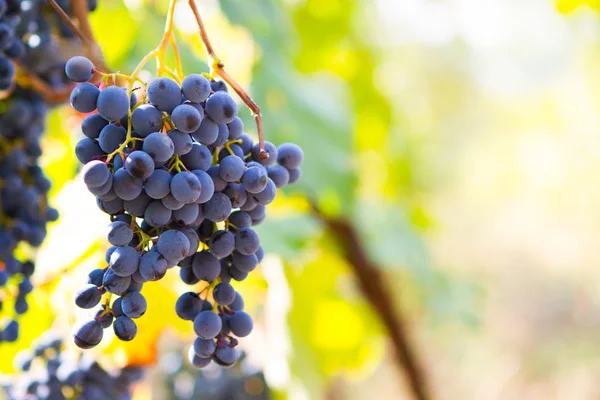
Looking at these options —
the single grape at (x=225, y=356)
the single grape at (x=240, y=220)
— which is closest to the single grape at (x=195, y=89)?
the single grape at (x=240, y=220)

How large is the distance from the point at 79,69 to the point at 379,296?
1299 millimetres

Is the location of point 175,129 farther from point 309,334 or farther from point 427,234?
point 427,234

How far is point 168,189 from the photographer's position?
1.39 feet

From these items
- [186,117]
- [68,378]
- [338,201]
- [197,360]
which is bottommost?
[68,378]

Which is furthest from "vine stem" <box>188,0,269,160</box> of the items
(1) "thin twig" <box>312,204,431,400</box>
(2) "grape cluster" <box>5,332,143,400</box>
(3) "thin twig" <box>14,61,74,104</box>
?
(1) "thin twig" <box>312,204,431,400</box>

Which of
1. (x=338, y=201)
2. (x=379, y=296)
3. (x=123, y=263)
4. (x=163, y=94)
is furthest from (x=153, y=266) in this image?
(x=379, y=296)

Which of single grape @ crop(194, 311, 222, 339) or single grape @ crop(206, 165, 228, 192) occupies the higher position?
single grape @ crop(206, 165, 228, 192)

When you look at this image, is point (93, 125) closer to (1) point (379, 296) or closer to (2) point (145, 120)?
(2) point (145, 120)

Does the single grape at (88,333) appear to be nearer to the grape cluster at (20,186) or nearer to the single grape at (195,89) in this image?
the single grape at (195,89)

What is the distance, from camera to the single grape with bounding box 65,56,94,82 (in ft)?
1.46

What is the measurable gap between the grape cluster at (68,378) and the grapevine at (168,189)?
16.4 inches

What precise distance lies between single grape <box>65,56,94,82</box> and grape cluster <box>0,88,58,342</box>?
0.92ft

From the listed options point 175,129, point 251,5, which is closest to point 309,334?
point 251,5

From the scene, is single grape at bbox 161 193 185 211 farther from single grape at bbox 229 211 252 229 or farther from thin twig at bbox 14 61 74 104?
thin twig at bbox 14 61 74 104
